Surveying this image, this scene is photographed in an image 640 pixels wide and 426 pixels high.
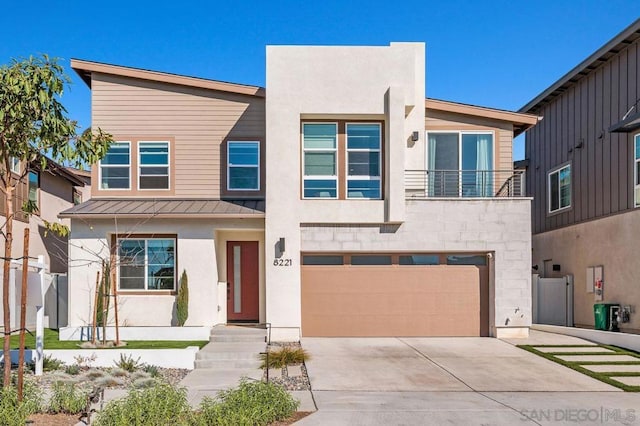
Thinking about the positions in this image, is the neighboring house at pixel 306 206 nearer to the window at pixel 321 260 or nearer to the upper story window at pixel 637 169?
the window at pixel 321 260

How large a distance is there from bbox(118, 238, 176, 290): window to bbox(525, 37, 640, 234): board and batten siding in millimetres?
12168

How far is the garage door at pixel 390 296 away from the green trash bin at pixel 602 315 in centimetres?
322

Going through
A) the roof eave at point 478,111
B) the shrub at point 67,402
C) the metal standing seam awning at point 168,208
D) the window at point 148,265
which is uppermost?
the roof eave at point 478,111

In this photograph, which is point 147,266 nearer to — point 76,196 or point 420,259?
point 420,259

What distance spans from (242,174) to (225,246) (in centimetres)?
205

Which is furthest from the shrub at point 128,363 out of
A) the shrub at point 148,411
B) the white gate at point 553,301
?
the white gate at point 553,301

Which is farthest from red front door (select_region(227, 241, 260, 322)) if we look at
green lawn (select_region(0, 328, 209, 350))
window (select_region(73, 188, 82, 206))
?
window (select_region(73, 188, 82, 206))

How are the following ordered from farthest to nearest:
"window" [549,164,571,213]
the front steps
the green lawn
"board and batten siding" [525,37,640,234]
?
1. "window" [549,164,571,213]
2. "board and batten siding" [525,37,640,234]
3. the green lawn
4. the front steps

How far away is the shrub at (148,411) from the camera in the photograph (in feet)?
21.2

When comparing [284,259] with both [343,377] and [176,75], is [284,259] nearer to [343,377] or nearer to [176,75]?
[343,377]

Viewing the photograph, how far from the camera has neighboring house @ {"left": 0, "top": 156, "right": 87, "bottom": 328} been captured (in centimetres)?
1566

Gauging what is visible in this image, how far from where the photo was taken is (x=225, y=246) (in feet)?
49.0

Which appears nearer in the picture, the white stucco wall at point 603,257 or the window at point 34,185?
the white stucco wall at point 603,257

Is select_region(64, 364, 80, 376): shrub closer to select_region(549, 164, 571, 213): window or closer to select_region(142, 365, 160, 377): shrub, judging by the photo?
select_region(142, 365, 160, 377): shrub
